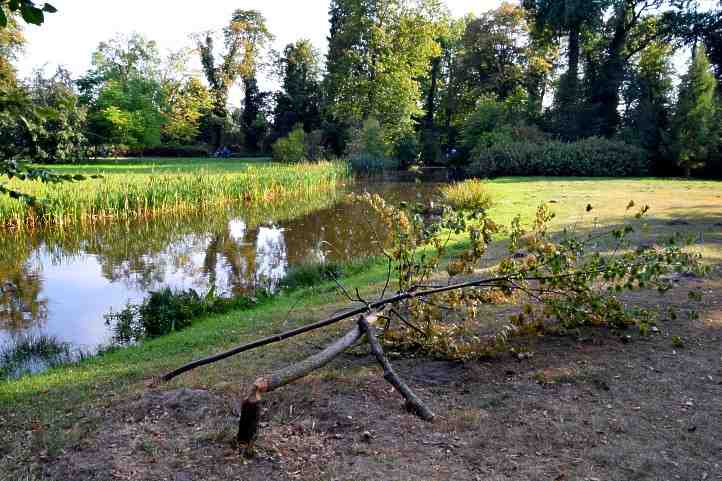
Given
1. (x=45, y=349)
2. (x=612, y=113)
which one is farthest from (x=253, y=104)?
(x=45, y=349)

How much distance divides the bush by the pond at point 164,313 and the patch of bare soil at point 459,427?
3491 millimetres

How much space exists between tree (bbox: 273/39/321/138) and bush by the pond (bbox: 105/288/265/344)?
127 feet

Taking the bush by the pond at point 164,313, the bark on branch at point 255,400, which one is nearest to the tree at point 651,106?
the bush by the pond at point 164,313

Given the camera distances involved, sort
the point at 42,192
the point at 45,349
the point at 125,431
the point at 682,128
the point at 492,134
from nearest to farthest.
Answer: the point at 125,431 → the point at 45,349 → the point at 42,192 → the point at 682,128 → the point at 492,134

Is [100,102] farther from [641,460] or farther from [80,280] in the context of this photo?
[641,460]

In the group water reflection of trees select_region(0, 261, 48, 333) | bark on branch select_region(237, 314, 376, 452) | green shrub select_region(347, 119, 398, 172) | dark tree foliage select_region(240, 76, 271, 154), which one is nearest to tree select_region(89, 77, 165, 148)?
dark tree foliage select_region(240, 76, 271, 154)

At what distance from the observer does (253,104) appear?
49.9m

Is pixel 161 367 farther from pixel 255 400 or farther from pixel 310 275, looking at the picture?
pixel 310 275

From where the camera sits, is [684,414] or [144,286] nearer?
[684,414]

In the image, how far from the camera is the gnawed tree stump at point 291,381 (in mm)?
3020

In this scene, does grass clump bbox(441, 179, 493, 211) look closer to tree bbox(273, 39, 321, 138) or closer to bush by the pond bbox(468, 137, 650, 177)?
bush by the pond bbox(468, 137, 650, 177)

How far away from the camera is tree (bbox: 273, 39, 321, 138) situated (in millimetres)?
45875

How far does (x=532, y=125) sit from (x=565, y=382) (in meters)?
28.7

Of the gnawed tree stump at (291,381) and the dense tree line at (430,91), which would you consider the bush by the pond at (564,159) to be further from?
the gnawed tree stump at (291,381)
